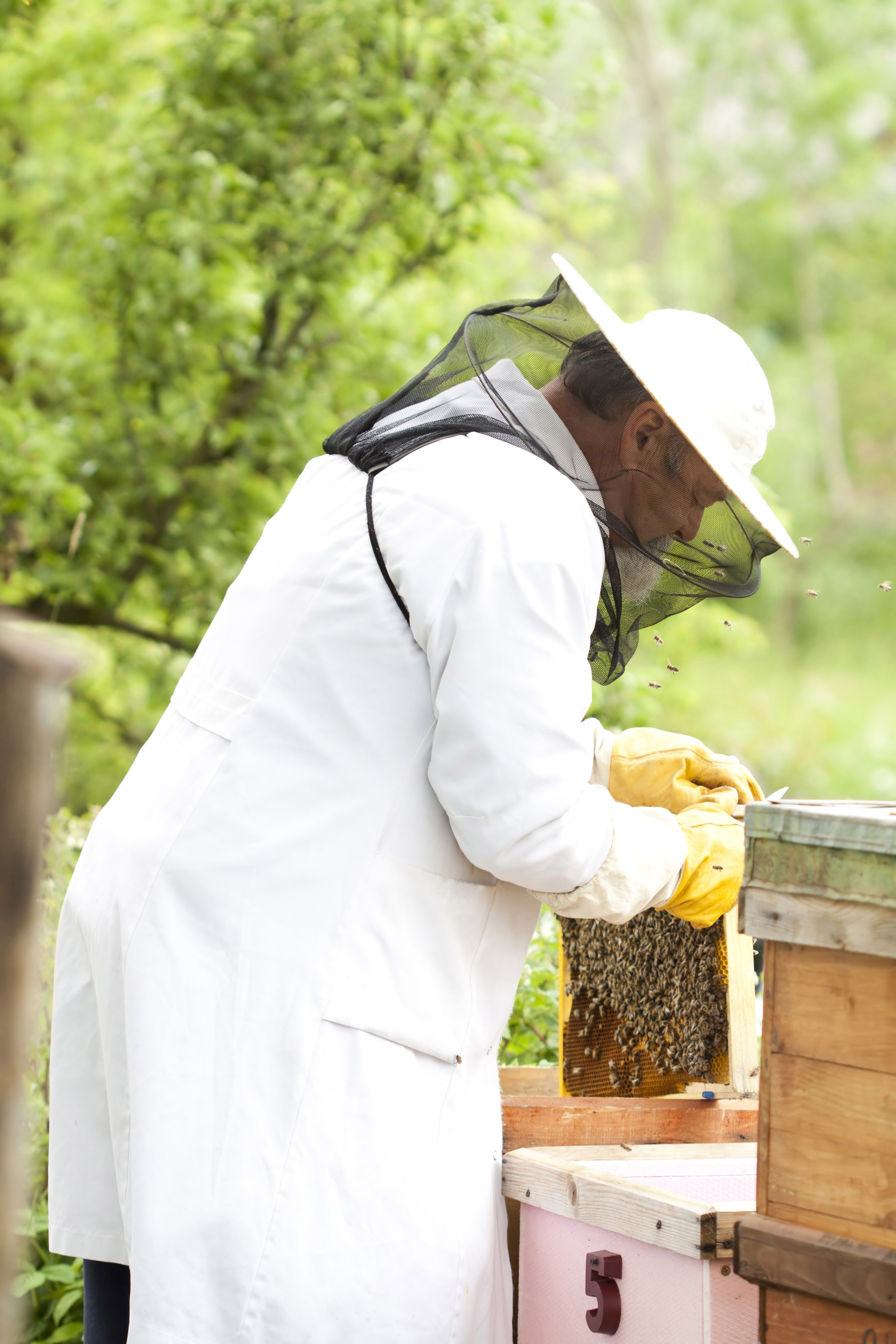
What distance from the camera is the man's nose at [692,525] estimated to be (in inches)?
73.5

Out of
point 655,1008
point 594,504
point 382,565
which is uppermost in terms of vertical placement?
point 594,504

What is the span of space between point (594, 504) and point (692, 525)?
193 mm

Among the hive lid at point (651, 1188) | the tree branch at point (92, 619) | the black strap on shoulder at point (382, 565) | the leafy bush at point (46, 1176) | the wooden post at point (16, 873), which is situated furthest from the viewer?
the tree branch at point (92, 619)

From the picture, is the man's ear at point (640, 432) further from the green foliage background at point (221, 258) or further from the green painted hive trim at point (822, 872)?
the green foliage background at point (221, 258)

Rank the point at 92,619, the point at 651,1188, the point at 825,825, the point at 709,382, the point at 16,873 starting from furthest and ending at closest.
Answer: the point at 92,619, the point at 709,382, the point at 651,1188, the point at 825,825, the point at 16,873

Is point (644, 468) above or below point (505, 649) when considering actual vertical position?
above

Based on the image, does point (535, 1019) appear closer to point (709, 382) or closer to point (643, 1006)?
point (643, 1006)

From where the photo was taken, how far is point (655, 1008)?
210 cm

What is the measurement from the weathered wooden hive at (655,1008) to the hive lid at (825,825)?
0.43 meters

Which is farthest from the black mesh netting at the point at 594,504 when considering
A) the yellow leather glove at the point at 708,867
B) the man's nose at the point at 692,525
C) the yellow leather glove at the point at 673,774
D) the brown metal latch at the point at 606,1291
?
the brown metal latch at the point at 606,1291

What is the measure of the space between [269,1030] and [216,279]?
3.59m

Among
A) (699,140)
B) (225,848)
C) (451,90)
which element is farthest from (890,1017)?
(699,140)

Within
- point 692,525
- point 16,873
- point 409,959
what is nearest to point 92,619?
point 692,525

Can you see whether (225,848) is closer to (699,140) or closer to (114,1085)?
(114,1085)
